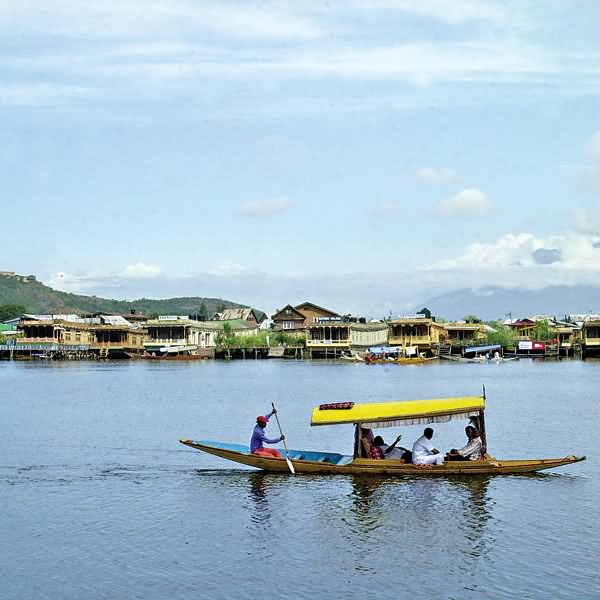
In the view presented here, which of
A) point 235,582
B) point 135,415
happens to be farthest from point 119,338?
point 235,582

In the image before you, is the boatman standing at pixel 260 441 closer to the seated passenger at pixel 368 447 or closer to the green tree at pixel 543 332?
the seated passenger at pixel 368 447

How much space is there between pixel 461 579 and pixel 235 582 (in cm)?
406

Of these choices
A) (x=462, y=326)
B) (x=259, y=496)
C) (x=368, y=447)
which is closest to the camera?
(x=259, y=496)

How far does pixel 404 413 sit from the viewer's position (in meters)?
24.4

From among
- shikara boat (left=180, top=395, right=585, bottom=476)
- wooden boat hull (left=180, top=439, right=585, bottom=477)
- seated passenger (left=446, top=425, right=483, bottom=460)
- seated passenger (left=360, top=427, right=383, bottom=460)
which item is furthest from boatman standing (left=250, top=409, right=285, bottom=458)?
seated passenger (left=446, top=425, right=483, bottom=460)

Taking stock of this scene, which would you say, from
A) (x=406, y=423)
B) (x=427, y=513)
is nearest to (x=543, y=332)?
(x=406, y=423)

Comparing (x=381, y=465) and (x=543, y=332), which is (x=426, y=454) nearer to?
(x=381, y=465)

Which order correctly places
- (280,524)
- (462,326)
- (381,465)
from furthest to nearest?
1. (462,326)
2. (381,465)
3. (280,524)

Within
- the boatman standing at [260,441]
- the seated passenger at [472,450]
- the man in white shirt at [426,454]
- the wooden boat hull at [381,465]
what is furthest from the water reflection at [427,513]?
the boatman standing at [260,441]

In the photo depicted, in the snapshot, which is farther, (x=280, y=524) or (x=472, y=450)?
(x=472, y=450)

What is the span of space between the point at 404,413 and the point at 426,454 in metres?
1.23

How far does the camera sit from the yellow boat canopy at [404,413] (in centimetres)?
2427

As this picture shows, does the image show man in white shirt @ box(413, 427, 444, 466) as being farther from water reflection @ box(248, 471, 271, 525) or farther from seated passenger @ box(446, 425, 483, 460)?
water reflection @ box(248, 471, 271, 525)

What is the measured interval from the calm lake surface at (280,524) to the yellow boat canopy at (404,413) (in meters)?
1.57
